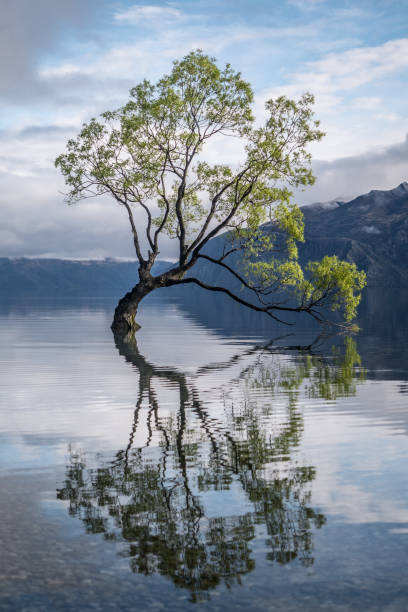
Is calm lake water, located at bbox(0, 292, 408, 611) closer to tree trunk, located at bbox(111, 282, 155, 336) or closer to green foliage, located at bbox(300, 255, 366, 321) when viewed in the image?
green foliage, located at bbox(300, 255, 366, 321)

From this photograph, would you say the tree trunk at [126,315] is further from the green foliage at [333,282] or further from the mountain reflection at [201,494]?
the mountain reflection at [201,494]

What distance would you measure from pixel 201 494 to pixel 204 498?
0.74 ft

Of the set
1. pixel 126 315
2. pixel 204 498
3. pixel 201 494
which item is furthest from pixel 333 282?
pixel 204 498

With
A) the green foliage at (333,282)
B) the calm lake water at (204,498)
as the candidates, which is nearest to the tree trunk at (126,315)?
the green foliage at (333,282)

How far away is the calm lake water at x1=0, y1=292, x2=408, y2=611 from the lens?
7484 millimetres

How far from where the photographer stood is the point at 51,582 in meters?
7.62

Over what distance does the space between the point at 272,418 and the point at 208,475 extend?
6262mm

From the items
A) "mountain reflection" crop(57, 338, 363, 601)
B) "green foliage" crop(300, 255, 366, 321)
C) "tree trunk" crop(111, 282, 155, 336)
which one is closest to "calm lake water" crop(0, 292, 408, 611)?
"mountain reflection" crop(57, 338, 363, 601)

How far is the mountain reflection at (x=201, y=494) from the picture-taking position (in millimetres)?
8227

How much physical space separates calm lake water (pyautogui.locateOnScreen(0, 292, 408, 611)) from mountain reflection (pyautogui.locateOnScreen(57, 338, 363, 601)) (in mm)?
34

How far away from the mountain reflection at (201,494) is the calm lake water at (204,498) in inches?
1.3

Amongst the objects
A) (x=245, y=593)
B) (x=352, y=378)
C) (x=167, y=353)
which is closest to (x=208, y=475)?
(x=245, y=593)

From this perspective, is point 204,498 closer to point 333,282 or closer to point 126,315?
point 333,282

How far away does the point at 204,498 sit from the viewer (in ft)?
34.1
